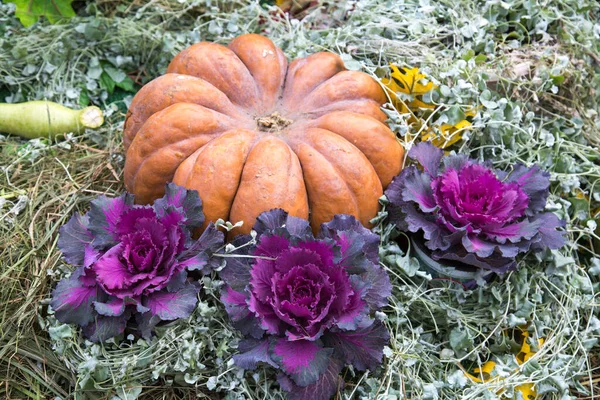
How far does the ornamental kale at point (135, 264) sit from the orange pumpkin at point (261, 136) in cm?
11

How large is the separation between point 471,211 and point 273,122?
724mm

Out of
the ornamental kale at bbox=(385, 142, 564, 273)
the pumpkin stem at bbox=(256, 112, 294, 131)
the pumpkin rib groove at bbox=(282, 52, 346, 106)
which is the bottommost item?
the ornamental kale at bbox=(385, 142, 564, 273)

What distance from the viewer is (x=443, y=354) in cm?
188

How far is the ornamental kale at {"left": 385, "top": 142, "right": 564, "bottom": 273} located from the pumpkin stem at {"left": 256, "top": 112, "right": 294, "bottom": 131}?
0.42m

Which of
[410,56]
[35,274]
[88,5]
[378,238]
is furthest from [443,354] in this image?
[88,5]

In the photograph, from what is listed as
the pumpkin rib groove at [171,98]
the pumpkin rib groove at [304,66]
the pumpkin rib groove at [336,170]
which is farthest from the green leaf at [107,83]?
the pumpkin rib groove at [336,170]

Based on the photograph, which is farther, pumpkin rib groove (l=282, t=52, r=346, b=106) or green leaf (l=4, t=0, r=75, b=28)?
green leaf (l=4, t=0, r=75, b=28)

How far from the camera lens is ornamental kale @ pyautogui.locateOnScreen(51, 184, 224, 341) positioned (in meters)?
1.69

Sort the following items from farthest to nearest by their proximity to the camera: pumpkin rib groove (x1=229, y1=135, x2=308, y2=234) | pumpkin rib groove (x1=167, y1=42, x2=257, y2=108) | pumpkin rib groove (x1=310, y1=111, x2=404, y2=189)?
pumpkin rib groove (x1=167, y1=42, x2=257, y2=108) < pumpkin rib groove (x1=310, y1=111, x2=404, y2=189) < pumpkin rib groove (x1=229, y1=135, x2=308, y2=234)

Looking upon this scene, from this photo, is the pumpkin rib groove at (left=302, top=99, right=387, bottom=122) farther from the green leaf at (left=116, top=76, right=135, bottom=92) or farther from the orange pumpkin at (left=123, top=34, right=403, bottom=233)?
the green leaf at (left=116, top=76, right=135, bottom=92)

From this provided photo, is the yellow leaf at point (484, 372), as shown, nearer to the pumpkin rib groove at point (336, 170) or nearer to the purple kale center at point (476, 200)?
the purple kale center at point (476, 200)

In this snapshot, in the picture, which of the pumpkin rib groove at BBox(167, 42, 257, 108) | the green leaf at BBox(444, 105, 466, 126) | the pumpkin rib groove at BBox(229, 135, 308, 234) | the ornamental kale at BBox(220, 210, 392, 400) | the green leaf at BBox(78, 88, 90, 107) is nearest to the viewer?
the ornamental kale at BBox(220, 210, 392, 400)

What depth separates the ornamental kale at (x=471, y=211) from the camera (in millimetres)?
1829

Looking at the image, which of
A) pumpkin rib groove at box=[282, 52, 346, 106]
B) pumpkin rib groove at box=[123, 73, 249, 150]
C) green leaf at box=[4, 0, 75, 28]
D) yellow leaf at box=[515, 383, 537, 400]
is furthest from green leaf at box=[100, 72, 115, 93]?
yellow leaf at box=[515, 383, 537, 400]
